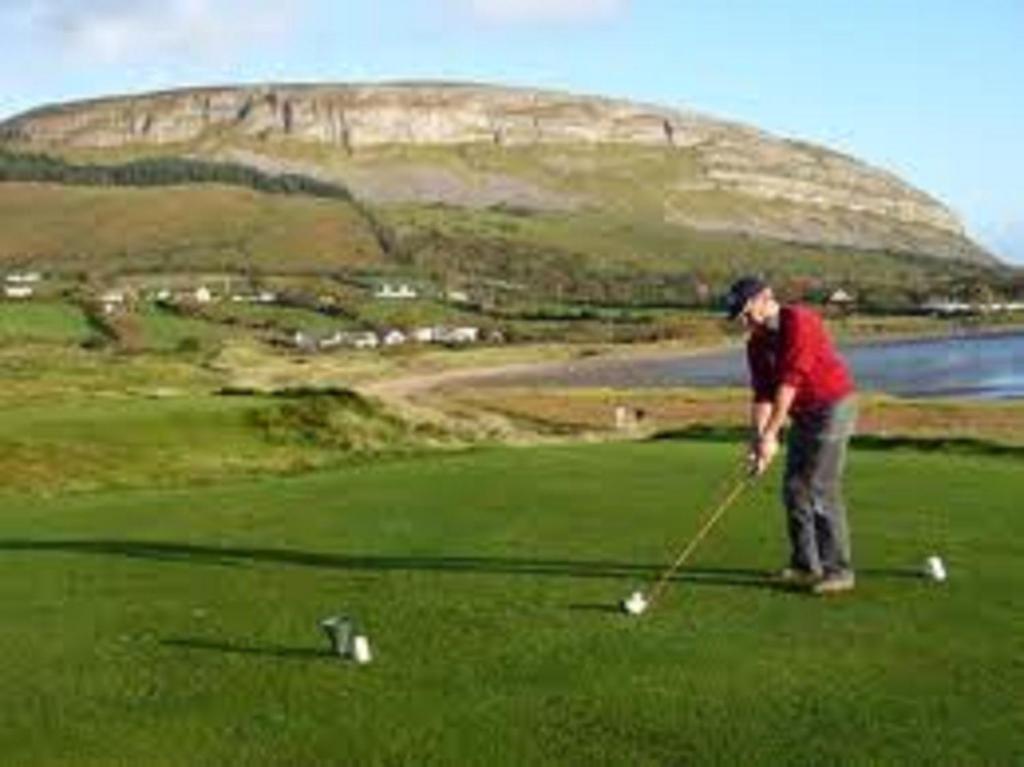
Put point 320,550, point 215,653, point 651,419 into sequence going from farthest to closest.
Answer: point 651,419, point 320,550, point 215,653

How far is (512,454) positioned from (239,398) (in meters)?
26.8

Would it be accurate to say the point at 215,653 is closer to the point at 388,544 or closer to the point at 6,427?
the point at 388,544

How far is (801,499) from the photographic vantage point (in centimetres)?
1673

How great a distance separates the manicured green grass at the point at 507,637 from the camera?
1180 cm

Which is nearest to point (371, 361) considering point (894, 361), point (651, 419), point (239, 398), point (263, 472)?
point (894, 361)

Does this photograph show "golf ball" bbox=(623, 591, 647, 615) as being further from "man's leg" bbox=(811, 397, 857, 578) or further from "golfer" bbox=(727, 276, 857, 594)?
"man's leg" bbox=(811, 397, 857, 578)

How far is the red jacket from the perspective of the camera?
55.1 feet

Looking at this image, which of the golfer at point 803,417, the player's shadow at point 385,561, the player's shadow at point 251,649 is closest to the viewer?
the player's shadow at point 251,649

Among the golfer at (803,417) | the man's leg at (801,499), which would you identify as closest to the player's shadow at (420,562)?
the man's leg at (801,499)

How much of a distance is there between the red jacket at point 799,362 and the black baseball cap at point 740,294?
287mm

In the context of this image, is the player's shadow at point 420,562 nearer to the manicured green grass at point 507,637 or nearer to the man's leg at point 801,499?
the manicured green grass at point 507,637

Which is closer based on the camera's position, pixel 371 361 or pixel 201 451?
pixel 201 451

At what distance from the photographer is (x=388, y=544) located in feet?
65.5

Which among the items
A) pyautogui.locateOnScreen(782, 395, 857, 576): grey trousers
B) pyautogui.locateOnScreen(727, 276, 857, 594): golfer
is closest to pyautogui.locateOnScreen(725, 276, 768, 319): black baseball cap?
pyautogui.locateOnScreen(727, 276, 857, 594): golfer
